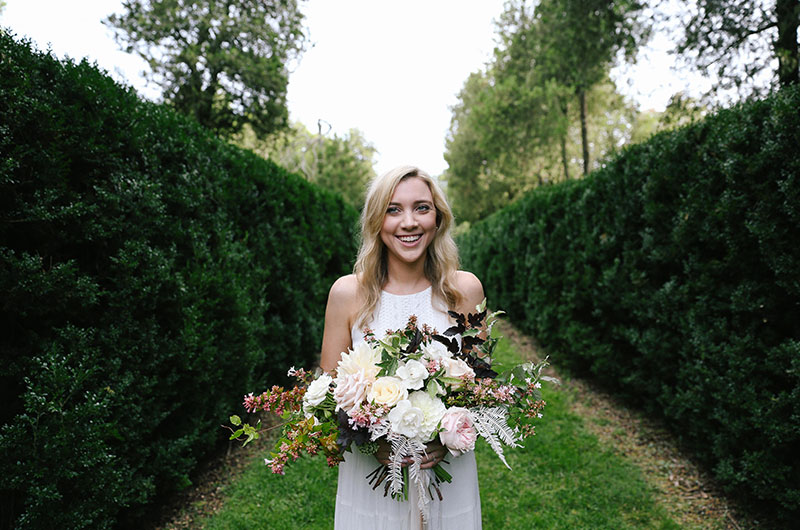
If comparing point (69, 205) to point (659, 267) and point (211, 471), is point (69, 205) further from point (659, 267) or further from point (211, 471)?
point (659, 267)

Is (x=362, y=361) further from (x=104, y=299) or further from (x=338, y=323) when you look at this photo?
(x=104, y=299)

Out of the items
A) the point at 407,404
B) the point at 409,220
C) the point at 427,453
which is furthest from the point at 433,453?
the point at 409,220

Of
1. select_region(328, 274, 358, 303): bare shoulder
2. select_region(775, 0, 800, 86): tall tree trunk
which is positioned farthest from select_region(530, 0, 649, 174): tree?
select_region(328, 274, 358, 303): bare shoulder

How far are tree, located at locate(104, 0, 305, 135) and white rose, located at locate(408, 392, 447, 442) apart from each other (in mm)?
20848

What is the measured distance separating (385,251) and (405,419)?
1.15 metres

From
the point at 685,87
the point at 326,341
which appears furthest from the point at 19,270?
the point at 685,87

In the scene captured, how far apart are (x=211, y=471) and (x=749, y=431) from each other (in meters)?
4.91

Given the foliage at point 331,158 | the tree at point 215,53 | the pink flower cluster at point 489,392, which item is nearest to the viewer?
the pink flower cluster at point 489,392

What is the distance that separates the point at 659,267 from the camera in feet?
16.2

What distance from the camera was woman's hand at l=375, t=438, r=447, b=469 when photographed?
1700 millimetres

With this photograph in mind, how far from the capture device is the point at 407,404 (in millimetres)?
1548

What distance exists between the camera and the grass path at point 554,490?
3814mm

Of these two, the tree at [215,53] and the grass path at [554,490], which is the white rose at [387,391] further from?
the tree at [215,53]

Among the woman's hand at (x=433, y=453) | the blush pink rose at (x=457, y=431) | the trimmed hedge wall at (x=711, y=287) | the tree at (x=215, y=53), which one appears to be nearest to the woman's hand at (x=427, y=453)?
the woman's hand at (x=433, y=453)
